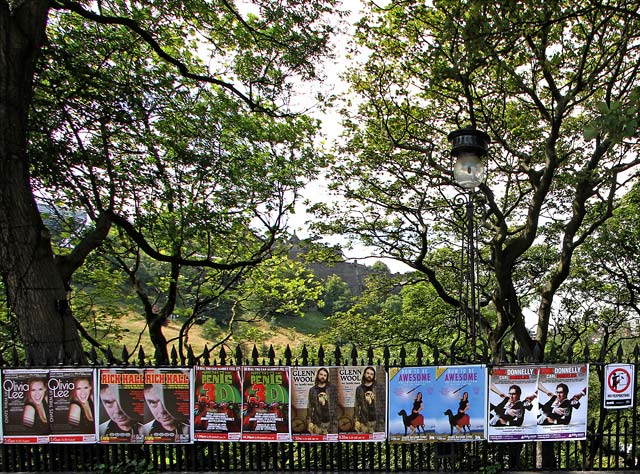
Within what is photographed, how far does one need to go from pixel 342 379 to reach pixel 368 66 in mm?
8230

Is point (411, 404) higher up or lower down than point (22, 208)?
lower down

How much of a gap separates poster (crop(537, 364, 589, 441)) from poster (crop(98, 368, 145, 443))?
18.6 feet

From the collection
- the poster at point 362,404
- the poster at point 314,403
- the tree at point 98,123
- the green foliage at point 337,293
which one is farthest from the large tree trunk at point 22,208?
the green foliage at point 337,293

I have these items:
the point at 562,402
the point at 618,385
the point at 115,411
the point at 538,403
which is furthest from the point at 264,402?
the point at 618,385

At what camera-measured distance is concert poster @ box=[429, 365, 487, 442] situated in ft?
16.3

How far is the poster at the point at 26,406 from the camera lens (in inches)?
204

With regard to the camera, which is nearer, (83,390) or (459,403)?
(459,403)

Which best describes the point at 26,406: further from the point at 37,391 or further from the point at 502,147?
the point at 502,147

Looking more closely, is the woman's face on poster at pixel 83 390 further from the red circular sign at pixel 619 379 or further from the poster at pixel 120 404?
the red circular sign at pixel 619 379

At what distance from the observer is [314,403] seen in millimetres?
5062

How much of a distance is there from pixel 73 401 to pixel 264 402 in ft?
9.09

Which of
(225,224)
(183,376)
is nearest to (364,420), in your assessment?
(183,376)

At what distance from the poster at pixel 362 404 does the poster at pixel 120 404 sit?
2.89 metres

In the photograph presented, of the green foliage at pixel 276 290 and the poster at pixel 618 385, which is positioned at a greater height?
the green foliage at pixel 276 290
